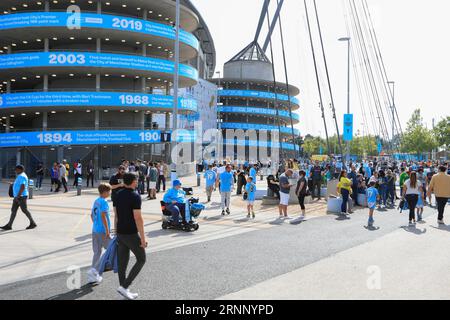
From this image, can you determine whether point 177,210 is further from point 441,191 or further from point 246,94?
point 246,94

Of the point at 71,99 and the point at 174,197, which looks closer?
the point at 174,197

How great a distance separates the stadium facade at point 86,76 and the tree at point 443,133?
44899mm

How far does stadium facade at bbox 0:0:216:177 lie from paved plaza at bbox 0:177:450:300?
2394 centimetres

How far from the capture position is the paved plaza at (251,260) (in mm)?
6141

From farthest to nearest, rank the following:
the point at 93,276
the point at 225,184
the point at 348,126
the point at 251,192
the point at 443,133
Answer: the point at 443,133
the point at 348,126
the point at 225,184
the point at 251,192
the point at 93,276

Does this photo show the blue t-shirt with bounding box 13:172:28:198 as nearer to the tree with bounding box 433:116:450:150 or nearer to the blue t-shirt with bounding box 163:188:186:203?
the blue t-shirt with bounding box 163:188:186:203

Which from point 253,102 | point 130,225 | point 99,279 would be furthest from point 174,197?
point 253,102

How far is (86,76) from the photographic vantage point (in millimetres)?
41438

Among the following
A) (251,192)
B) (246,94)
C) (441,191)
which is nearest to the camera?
(441,191)

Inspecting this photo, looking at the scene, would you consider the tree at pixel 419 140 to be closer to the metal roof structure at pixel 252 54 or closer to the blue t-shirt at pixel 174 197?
the metal roof structure at pixel 252 54

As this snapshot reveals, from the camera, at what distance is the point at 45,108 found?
126ft

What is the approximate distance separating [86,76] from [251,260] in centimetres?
3741

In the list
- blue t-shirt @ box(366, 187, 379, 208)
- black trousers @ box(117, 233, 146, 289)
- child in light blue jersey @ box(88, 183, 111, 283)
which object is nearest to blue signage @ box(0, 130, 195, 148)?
blue t-shirt @ box(366, 187, 379, 208)
